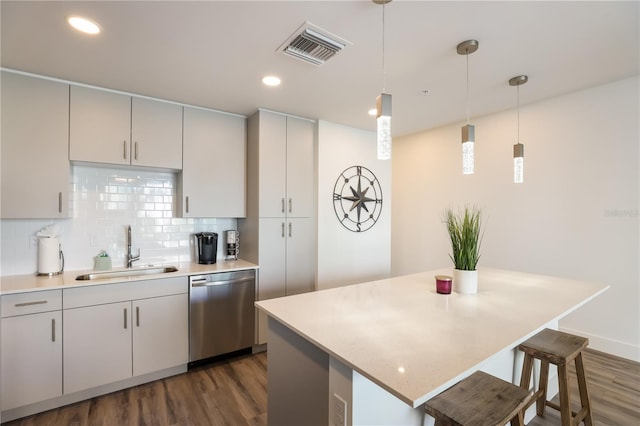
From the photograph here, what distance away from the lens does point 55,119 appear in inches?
92.5

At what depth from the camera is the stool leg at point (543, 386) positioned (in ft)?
6.40

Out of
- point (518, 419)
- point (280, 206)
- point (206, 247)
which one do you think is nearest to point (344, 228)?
point (280, 206)

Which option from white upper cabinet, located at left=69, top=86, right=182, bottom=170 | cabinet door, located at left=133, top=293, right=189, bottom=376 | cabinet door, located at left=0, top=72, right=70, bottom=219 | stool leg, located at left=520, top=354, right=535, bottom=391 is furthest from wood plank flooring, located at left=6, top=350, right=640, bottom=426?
white upper cabinet, located at left=69, top=86, right=182, bottom=170

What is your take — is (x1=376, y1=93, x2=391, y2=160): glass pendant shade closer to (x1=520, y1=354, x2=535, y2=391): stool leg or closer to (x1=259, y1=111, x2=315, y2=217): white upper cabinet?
(x1=520, y1=354, x2=535, y2=391): stool leg

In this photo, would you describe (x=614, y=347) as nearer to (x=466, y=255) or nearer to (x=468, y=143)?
(x=466, y=255)

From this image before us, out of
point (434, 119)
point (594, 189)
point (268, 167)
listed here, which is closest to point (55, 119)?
point (268, 167)

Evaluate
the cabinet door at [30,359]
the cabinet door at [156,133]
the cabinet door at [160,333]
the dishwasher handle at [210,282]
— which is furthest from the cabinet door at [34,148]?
the dishwasher handle at [210,282]

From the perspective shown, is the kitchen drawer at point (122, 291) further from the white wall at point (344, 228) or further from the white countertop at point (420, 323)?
the white wall at point (344, 228)

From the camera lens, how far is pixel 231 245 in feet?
10.8

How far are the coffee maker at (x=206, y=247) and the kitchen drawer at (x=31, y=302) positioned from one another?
115cm

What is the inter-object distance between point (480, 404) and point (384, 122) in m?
1.35

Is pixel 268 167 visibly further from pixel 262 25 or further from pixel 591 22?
pixel 591 22

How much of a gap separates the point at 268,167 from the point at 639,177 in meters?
3.34

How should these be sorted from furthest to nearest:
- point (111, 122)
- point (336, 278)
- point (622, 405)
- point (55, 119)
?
1. point (336, 278)
2. point (111, 122)
3. point (55, 119)
4. point (622, 405)
